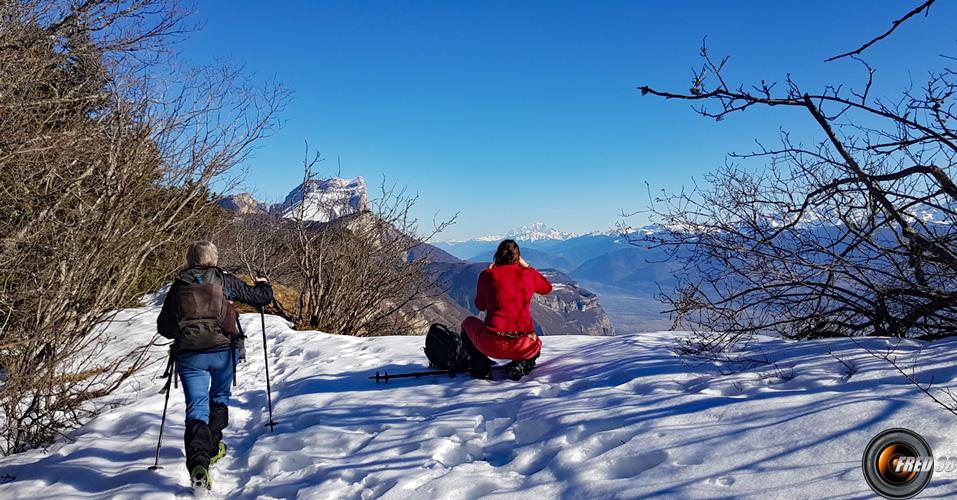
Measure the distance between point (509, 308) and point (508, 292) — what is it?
17 centimetres

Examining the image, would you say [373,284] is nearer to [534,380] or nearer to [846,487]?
[534,380]

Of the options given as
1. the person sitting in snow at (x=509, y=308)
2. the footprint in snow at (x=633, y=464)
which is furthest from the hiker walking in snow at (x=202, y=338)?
the footprint in snow at (x=633, y=464)

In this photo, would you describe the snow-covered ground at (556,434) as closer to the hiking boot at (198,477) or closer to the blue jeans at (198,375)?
the hiking boot at (198,477)

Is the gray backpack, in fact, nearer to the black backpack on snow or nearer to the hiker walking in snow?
the hiker walking in snow

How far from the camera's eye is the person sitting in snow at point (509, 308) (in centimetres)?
532

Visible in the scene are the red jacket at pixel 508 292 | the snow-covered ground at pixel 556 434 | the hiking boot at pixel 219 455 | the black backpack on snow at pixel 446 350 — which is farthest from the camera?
the black backpack on snow at pixel 446 350

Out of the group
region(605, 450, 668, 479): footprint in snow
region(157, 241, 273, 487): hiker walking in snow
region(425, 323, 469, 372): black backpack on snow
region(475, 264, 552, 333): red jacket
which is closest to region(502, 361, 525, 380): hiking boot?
region(475, 264, 552, 333): red jacket

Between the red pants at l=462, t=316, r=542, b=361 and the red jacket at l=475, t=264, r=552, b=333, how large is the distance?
0.08 meters

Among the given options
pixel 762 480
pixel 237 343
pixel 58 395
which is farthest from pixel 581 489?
pixel 58 395

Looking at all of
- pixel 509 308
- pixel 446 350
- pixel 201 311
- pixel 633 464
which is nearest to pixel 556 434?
pixel 633 464

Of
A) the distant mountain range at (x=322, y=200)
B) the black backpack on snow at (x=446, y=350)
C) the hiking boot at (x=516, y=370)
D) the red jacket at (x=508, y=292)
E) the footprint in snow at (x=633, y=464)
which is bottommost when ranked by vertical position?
the footprint in snow at (x=633, y=464)

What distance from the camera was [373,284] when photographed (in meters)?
11.3

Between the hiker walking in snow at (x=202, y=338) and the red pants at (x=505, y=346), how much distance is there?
2.36m

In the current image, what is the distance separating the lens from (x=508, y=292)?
5.30 meters
